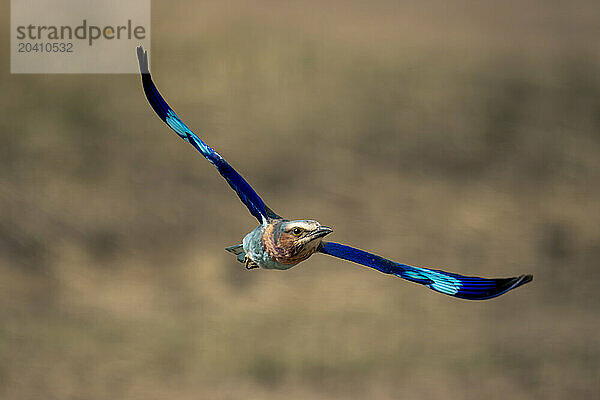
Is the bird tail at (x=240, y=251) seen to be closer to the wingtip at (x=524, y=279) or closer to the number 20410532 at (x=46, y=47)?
the wingtip at (x=524, y=279)

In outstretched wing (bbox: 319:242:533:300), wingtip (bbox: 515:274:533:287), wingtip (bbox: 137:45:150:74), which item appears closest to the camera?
wingtip (bbox: 515:274:533:287)

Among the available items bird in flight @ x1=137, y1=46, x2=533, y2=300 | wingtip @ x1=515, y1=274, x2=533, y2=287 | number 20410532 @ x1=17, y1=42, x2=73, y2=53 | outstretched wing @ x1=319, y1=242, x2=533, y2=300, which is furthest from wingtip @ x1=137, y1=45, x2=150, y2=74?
number 20410532 @ x1=17, y1=42, x2=73, y2=53

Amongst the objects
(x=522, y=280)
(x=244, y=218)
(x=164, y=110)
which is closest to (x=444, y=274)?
(x=522, y=280)

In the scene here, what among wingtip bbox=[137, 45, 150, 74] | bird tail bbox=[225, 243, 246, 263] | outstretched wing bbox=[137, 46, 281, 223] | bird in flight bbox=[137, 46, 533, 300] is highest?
wingtip bbox=[137, 45, 150, 74]

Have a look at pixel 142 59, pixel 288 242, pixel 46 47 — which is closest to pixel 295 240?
pixel 288 242

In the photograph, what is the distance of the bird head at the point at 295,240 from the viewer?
255cm

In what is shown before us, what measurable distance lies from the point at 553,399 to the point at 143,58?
23.7 feet

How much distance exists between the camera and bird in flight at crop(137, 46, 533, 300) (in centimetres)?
256

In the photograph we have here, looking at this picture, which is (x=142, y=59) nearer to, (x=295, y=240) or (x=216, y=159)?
(x=216, y=159)

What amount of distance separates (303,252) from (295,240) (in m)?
0.05

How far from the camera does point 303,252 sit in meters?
2.57

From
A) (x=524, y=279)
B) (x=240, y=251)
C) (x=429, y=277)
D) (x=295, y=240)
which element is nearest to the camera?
(x=524, y=279)

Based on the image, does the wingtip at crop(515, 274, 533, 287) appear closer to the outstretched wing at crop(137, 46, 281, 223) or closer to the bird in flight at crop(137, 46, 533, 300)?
the bird in flight at crop(137, 46, 533, 300)

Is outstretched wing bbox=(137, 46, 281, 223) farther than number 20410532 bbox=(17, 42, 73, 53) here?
No
